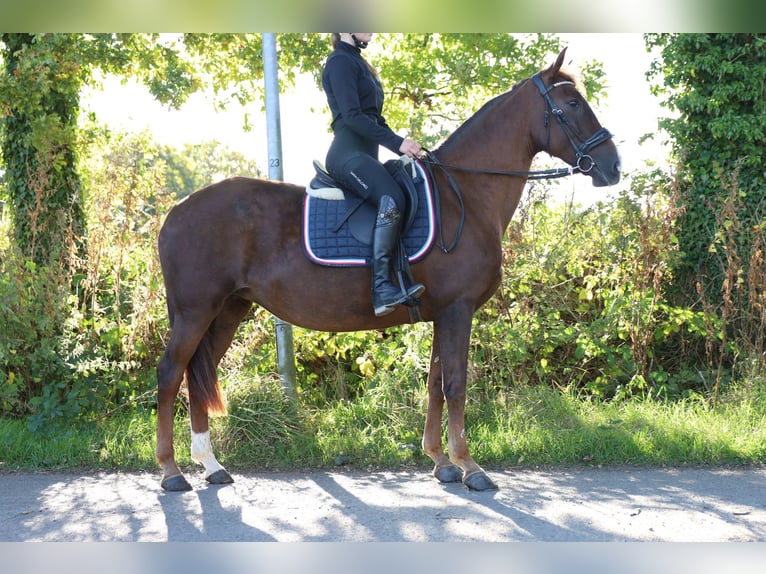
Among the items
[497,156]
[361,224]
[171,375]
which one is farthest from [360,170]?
[171,375]

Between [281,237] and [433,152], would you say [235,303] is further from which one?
[433,152]

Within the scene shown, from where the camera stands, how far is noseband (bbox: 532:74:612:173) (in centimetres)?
489

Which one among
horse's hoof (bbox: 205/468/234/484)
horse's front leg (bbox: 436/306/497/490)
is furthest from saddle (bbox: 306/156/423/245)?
horse's hoof (bbox: 205/468/234/484)

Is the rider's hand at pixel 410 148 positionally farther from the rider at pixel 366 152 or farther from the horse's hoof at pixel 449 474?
the horse's hoof at pixel 449 474

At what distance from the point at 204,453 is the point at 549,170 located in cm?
318

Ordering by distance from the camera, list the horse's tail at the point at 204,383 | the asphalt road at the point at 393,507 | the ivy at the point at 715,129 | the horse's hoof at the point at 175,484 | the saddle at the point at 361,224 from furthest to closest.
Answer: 1. the ivy at the point at 715,129
2. the horse's tail at the point at 204,383
3. the horse's hoof at the point at 175,484
4. the saddle at the point at 361,224
5. the asphalt road at the point at 393,507

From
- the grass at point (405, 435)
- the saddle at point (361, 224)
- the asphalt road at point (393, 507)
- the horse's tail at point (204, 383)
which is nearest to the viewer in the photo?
the asphalt road at point (393, 507)

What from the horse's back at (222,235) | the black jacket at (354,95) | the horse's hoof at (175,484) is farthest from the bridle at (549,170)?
the horse's hoof at (175,484)

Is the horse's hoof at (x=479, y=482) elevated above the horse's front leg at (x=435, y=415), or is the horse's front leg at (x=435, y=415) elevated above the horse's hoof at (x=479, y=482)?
the horse's front leg at (x=435, y=415)

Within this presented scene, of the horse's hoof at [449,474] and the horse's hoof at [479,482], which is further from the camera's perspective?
the horse's hoof at [449,474]

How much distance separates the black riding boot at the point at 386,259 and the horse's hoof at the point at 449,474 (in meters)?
1.25

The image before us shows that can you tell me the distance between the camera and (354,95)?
478cm

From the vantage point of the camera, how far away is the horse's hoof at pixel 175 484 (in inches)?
196

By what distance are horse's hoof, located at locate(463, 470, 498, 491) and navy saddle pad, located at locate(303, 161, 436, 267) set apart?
1.51 meters
